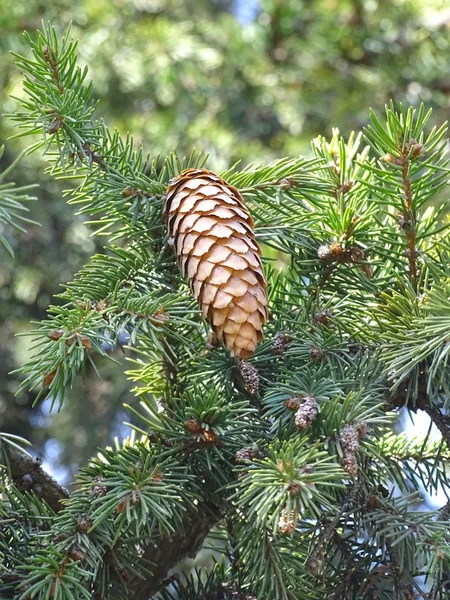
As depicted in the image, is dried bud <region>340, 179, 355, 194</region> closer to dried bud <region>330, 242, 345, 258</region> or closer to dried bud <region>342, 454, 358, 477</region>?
dried bud <region>330, 242, 345, 258</region>

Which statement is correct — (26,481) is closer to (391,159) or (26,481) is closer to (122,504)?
(122,504)

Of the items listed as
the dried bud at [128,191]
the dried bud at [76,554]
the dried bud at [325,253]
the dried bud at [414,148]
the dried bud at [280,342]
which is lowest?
the dried bud at [76,554]

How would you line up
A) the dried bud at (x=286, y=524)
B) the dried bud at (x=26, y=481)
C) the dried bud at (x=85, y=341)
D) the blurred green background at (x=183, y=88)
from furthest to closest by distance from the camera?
1. the blurred green background at (x=183, y=88)
2. the dried bud at (x=26, y=481)
3. the dried bud at (x=85, y=341)
4. the dried bud at (x=286, y=524)

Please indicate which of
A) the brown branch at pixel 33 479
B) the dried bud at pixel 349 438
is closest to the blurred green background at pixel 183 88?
the brown branch at pixel 33 479

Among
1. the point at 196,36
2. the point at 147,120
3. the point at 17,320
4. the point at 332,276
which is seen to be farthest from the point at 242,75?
the point at 332,276

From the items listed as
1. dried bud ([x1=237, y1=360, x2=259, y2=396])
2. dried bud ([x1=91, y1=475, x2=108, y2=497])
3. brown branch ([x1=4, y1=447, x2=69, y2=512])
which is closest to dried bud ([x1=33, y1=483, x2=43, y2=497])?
brown branch ([x1=4, y1=447, x2=69, y2=512])

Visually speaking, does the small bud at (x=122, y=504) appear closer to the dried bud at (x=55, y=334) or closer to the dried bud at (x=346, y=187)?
the dried bud at (x=55, y=334)

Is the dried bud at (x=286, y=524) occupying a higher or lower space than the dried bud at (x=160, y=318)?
lower
